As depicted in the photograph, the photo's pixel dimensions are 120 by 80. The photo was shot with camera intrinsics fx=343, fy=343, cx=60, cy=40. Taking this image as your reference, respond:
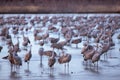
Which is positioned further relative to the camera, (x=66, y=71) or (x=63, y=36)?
(x=63, y=36)

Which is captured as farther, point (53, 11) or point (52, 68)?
point (52, 68)

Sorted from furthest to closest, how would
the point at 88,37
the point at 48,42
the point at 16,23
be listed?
the point at 16,23, the point at 88,37, the point at 48,42

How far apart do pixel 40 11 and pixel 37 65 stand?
10854 mm

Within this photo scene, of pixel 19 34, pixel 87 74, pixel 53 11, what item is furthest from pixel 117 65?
pixel 19 34

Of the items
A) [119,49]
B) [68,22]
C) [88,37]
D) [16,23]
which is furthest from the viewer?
[68,22]

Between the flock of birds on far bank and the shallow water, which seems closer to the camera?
the shallow water

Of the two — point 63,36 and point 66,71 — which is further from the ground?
point 66,71

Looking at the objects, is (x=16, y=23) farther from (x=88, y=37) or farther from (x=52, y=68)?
(x=52, y=68)

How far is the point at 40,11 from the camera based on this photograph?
7.72 feet

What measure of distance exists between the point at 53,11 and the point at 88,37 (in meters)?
19.1

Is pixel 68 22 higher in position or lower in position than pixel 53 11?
lower

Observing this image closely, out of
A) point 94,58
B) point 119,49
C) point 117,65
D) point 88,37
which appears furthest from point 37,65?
point 88,37

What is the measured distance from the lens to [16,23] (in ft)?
98.7

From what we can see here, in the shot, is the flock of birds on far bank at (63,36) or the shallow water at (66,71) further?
the flock of birds on far bank at (63,36)
